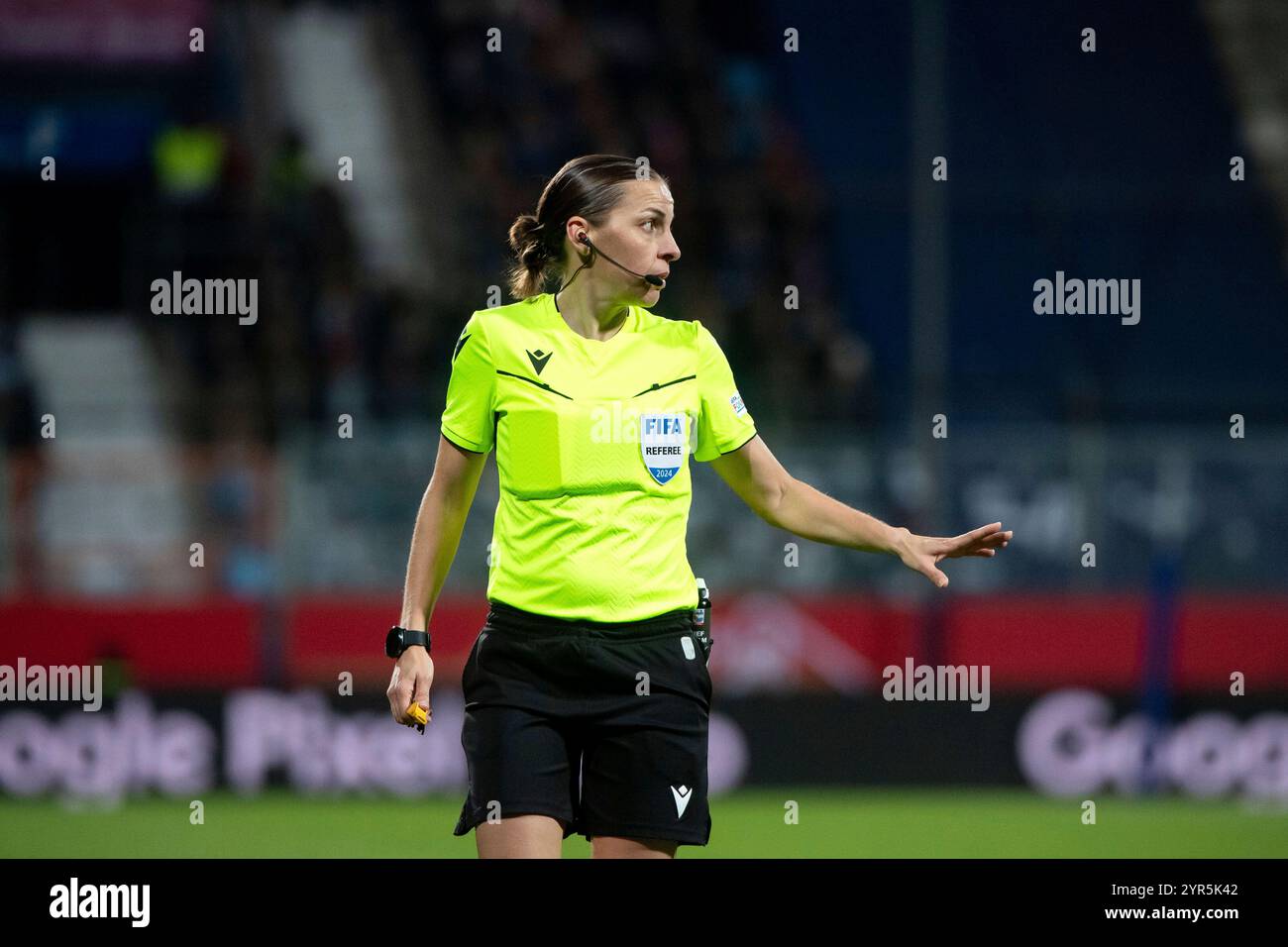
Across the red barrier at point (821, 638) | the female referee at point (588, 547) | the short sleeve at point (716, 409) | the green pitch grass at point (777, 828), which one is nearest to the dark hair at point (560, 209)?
the female referee at point (588, 547)

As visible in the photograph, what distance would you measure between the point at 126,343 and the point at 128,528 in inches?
175

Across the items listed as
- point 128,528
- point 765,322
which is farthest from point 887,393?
point 128,528

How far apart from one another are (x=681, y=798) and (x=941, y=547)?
0.80 metres

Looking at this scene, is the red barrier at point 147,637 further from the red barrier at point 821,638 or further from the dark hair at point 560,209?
the dark hair at point 560,209

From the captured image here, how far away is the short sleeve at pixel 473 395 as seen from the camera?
4672 mm

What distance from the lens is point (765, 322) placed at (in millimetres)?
15953

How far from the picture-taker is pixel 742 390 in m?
14.0

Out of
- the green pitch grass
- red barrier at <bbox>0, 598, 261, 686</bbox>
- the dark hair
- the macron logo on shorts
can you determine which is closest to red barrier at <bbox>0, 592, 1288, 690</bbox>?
red barrier at <bbox>0, 598, 261, 686</bbox>

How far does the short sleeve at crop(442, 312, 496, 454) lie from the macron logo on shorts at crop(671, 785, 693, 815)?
0.86 metres

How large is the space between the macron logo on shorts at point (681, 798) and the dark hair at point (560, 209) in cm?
117

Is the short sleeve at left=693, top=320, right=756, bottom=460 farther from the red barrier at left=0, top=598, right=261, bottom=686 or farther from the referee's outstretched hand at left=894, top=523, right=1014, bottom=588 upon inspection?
the red barrier at left=0, top=598, right=261, bottom=686

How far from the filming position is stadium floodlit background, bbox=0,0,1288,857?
40.4 ft

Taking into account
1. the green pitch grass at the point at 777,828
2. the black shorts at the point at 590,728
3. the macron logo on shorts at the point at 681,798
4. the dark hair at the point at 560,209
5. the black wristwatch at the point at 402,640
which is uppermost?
the dark hair at the point at 560,209

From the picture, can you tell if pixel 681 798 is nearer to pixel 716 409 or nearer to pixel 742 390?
pixel 716 409
